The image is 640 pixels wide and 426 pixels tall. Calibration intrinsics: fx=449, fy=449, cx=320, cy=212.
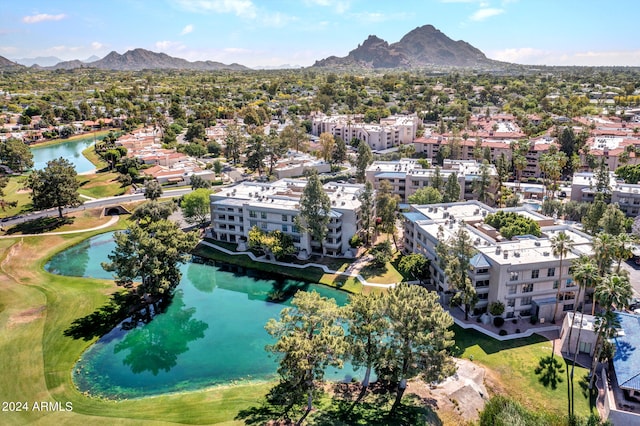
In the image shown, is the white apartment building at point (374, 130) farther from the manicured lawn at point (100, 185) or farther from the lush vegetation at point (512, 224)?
the lush vegetation at point (512, 224)

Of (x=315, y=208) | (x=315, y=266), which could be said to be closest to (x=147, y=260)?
(x=315, y=266)

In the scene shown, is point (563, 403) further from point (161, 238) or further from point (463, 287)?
point (161, 238)

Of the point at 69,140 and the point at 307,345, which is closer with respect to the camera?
the point at 307,345

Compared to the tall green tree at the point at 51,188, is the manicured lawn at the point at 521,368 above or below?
below

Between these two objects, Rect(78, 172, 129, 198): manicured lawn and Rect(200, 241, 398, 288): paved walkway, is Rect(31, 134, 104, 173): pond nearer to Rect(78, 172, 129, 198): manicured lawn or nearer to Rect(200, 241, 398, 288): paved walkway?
Rect(78, 172, 129, 198): manicured lawn

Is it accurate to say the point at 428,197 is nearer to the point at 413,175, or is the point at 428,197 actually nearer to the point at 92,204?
the point at 413,175

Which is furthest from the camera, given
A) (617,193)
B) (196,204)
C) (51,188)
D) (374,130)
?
(374,130)

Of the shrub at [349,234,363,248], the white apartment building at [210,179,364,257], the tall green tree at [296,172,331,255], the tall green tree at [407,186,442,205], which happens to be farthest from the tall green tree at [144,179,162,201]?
the tall green tree at [407,186,442,205]

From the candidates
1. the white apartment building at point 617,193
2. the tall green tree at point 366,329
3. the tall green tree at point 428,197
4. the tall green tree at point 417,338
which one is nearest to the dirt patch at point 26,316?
the tall green tree at point 366,329

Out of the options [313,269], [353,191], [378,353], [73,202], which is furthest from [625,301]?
[73,202]
